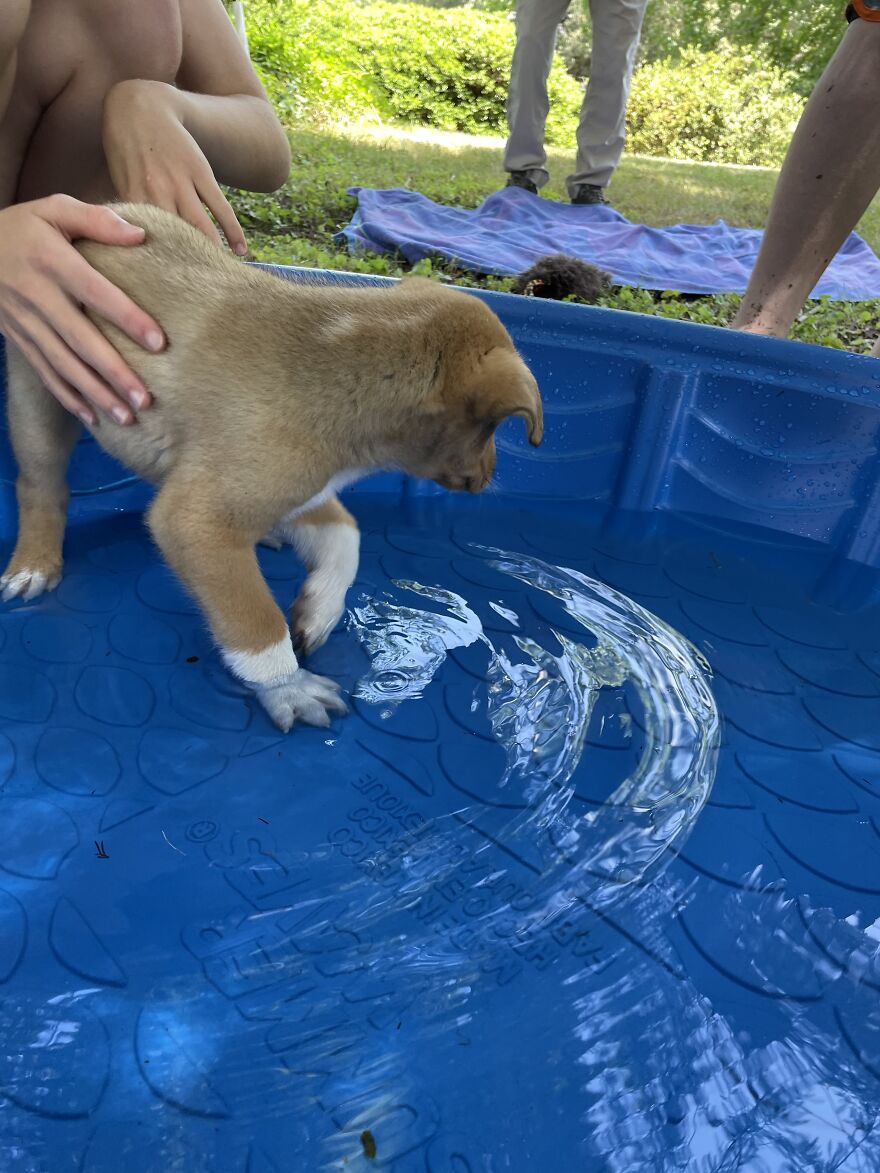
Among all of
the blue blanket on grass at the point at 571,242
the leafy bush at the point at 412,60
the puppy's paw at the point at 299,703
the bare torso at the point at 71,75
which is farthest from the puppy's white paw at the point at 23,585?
the leafy bush at the point at 412,60

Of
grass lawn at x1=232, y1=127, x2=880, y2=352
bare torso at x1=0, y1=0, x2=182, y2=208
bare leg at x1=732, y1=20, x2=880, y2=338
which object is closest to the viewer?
bare torso at x1=0, y1=0, x2=182, y2=208

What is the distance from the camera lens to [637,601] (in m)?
2.64

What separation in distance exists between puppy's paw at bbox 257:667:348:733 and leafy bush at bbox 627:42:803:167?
17.4m

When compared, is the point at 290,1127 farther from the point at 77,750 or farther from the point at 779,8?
the point at 779,8

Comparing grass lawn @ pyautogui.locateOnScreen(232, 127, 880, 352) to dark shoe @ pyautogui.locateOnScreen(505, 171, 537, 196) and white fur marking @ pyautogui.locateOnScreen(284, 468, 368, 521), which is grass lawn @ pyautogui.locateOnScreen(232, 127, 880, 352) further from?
white fur marking @ pyautogui.locateOnScreen(284, 468, 368, 521)

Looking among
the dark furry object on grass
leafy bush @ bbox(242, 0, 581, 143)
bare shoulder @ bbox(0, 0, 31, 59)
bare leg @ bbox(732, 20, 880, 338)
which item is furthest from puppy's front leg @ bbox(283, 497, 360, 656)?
leafy bush @ bbox(242, 0, 581, 143)

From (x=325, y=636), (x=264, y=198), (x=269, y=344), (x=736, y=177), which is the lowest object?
(x=736, y=177)

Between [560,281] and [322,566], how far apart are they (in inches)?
110

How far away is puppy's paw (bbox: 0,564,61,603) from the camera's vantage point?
93.8 inches

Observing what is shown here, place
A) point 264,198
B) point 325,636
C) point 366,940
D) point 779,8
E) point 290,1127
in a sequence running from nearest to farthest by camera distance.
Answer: point 290,1127, point 366,940, point 325,636, point 264,198, point 779,8

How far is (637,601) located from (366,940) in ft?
4.35

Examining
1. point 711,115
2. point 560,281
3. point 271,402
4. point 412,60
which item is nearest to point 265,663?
point 271,402

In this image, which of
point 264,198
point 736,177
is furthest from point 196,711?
point 736,177

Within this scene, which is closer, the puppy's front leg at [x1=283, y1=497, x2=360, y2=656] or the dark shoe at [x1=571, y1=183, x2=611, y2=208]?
the puppy's front leg at [x1=283, y1=497, x2=360, y2=656]
